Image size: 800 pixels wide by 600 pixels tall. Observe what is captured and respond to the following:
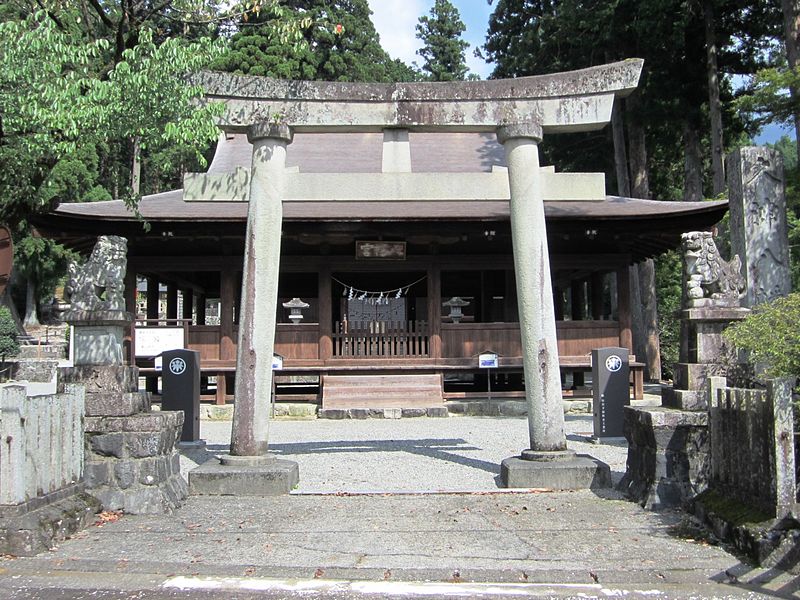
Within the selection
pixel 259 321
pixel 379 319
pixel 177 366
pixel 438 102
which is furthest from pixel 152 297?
pixel 438 102

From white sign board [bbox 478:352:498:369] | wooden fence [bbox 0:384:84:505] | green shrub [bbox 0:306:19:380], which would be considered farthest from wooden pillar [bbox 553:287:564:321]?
green shrub [bbox 0:306:19:380]

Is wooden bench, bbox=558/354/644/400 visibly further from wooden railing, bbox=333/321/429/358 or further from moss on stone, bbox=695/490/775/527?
moss on stone, bbox=695/490/775/527

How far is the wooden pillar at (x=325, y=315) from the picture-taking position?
51.3 ft

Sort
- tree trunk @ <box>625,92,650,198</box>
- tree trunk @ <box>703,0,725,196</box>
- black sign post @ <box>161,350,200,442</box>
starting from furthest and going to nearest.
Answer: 1. tree trunk @ <box>625,92,650,198</box>
2. tree trunk @ <box>703,0,725,196</box>
3. black sign post @ <box>161,350,200,442</box>

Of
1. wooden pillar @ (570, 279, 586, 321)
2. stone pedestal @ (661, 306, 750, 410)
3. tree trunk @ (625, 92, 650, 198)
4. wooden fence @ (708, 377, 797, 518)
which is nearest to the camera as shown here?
wooden fence @ (708, 377, 797, 518)

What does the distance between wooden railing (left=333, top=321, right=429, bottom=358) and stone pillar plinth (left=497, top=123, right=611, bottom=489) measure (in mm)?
8023

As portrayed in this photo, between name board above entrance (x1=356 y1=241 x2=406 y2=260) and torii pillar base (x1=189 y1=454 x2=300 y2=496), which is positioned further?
name board above entrance (x1=356 y1=241 x2=406 y2=260)

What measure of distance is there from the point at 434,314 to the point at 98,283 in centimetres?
972

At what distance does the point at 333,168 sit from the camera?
18.5 meters

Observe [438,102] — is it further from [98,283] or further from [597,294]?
[597,294]

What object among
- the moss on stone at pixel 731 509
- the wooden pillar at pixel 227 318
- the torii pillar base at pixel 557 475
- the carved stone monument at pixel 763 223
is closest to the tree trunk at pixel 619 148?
the wooden pillar at pixel 227 318

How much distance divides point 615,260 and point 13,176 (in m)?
12.3

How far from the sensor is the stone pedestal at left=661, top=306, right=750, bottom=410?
21.9ft

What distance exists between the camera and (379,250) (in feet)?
50.1
